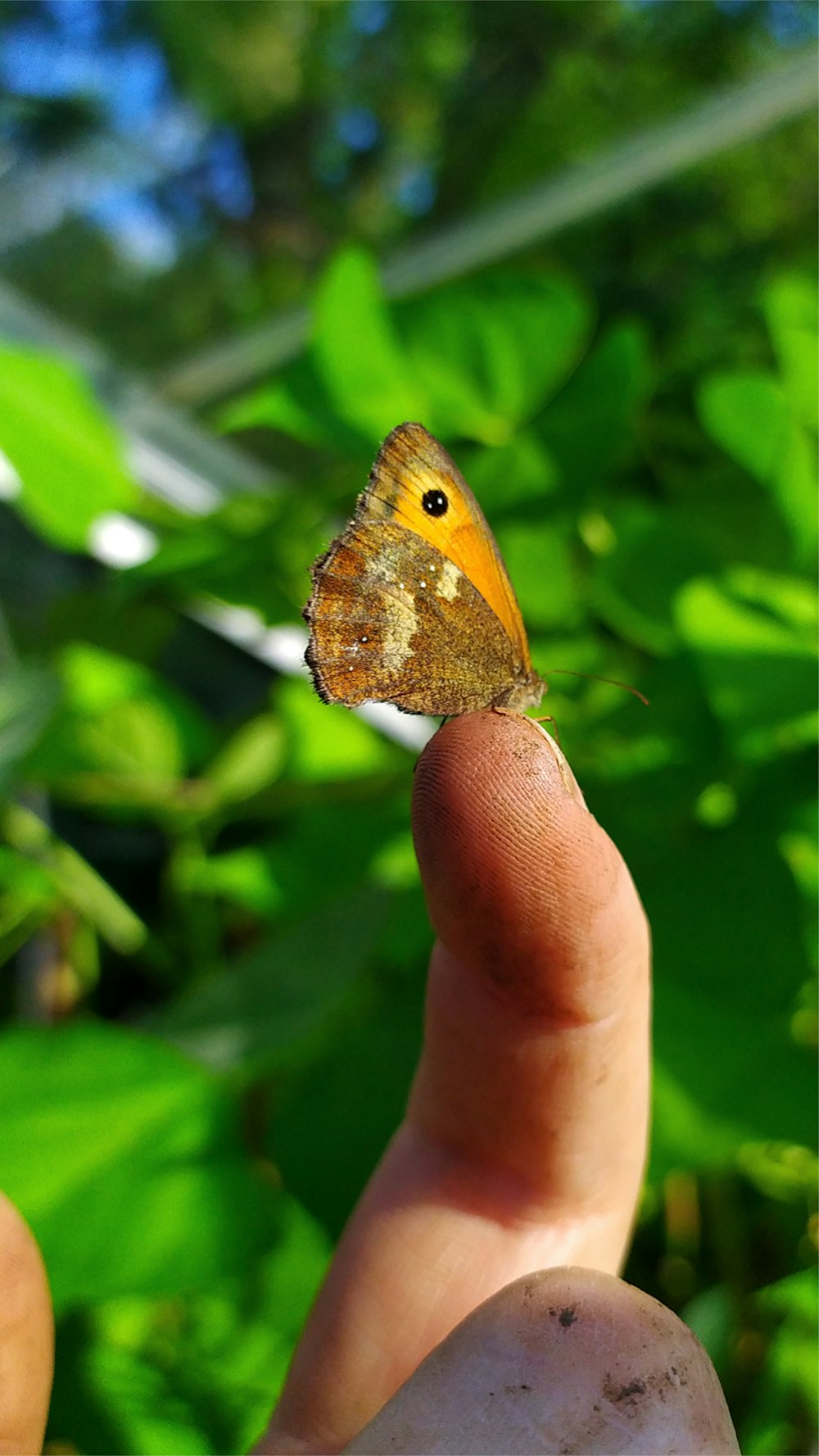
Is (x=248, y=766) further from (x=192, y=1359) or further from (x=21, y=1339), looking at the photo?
(x=21, y=1339)

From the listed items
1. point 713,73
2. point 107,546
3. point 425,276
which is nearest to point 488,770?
point 107,546

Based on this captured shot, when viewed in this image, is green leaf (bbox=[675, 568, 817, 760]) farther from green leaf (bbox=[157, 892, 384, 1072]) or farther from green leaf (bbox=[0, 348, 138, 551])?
green leaf (bbox=[0, 348, 138, 551])

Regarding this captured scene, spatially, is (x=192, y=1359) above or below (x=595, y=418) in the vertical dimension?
below

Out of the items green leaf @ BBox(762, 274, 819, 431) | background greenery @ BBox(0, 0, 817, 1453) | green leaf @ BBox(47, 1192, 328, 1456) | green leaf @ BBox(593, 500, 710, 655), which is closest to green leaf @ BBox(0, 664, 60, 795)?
background greenery @ BBox(0, 0, 817, 1453)

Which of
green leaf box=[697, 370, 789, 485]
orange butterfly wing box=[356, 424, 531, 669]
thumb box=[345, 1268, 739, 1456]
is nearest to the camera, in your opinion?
thumb box=[345, 1268, 739, 1456]

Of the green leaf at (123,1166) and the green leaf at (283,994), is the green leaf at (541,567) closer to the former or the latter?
the green leaf at (283,994)

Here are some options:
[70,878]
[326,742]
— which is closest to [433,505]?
[326,742]
